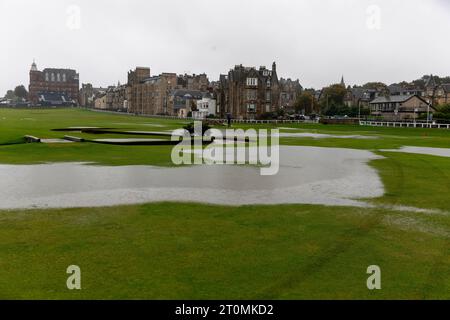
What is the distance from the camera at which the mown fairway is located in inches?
345

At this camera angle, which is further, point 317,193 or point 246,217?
point 317,193

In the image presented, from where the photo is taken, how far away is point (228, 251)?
36.3 feet

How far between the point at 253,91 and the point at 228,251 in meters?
133

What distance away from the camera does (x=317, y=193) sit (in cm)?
1886

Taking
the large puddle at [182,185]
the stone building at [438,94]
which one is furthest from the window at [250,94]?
the large puddle at [182,185]

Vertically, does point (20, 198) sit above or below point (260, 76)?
below

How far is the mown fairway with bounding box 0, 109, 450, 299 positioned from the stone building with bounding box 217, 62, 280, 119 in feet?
410

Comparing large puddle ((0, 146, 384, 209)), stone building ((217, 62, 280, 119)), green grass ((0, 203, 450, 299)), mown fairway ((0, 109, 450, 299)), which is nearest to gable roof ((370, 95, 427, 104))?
stone building ((217, 62, 280, 119))

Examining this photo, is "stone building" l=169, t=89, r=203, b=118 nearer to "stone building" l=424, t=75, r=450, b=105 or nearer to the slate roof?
the slate roof

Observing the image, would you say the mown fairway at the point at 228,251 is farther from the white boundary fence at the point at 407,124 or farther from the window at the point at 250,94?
the window at the point at 250,94
